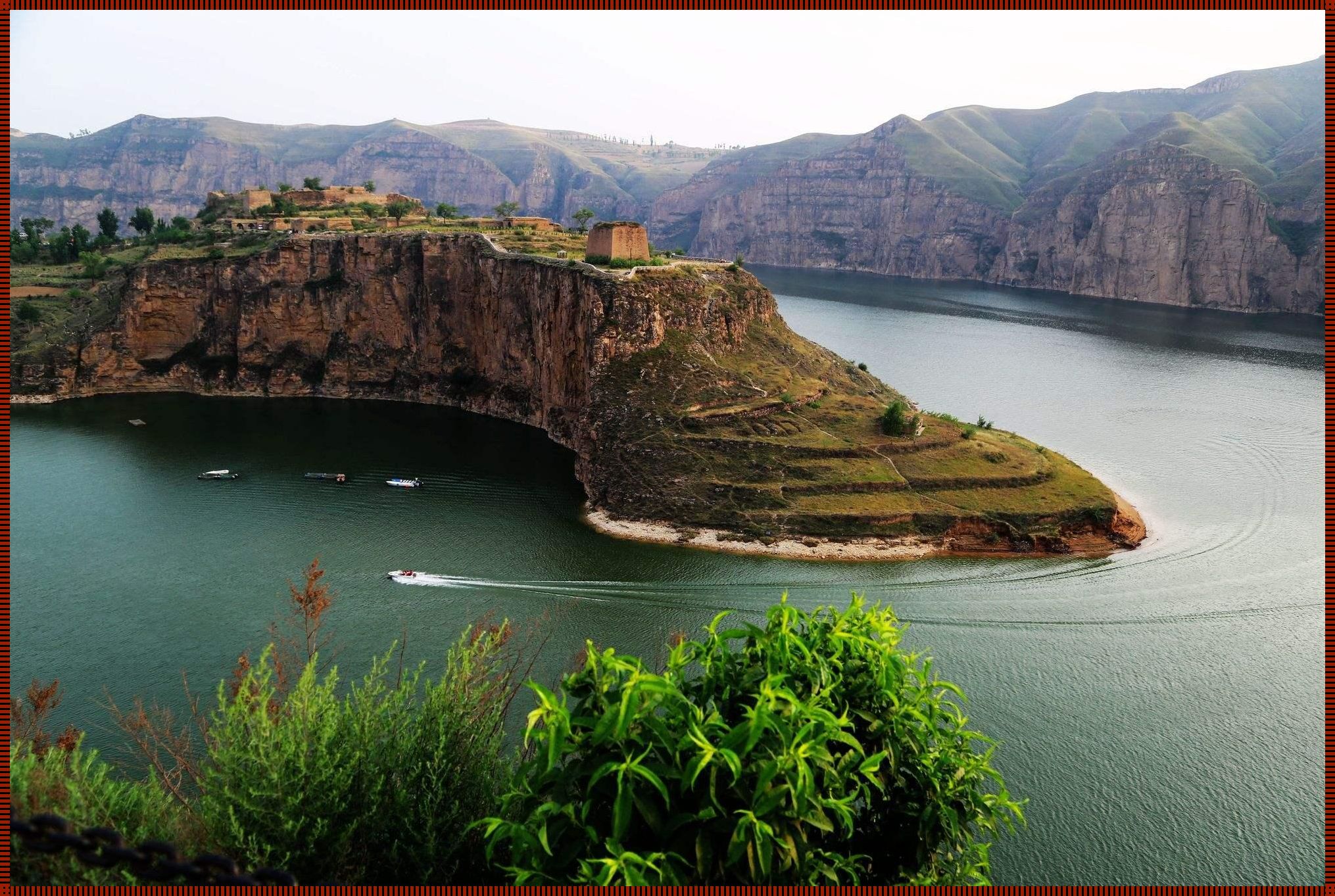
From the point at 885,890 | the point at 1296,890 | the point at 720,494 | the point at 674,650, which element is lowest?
the point at 720,494

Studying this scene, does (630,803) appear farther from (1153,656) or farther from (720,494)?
(720,494)

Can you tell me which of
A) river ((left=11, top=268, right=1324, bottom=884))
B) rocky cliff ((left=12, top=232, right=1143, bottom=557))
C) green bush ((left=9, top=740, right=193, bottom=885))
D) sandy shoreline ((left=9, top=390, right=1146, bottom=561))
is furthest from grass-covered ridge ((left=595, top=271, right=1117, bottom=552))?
green bush ((left=9, top=740, right=193, bottom=885))

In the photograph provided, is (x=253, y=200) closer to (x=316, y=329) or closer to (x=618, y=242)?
(x=316, y=329)

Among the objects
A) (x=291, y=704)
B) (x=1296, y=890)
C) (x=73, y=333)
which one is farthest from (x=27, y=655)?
(x=73, y=333)

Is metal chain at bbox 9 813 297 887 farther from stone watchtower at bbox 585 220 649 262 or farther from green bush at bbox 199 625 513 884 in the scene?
stone watchtower at bbox 585 220 649 262

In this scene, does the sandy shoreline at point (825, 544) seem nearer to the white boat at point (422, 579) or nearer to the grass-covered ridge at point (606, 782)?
the white boat at point (422, 579)

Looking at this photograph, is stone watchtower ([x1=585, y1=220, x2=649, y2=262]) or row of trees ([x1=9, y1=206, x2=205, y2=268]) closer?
stone watchtower ([x1=585, y1=220, x2=649, y2=262])

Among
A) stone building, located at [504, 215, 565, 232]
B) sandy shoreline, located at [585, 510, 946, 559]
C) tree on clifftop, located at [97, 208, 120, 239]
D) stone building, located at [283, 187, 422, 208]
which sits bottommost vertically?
sandy shoreline, located at [585, 510, 946, 559]
